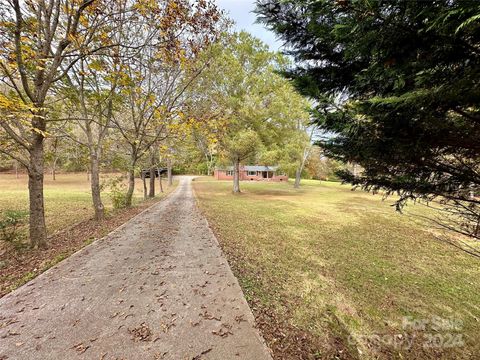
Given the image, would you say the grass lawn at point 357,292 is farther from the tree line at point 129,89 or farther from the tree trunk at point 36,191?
the tree trunk at point 36,191

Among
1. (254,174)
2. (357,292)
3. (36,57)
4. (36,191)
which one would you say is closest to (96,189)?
(36,191)

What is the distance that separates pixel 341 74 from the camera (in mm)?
2926

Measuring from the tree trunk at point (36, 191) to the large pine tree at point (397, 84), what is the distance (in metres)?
5.68

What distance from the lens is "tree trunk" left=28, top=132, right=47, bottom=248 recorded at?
4.79 metres

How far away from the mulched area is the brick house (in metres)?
35.5

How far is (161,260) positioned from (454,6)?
215 inches

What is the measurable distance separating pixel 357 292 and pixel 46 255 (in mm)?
6695

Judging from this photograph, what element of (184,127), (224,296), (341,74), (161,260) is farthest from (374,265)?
(184,127)

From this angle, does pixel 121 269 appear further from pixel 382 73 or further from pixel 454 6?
pixel 454 6

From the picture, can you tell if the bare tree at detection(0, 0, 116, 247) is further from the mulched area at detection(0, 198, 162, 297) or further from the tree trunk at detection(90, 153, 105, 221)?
the tree trunk at detection(90, 153, 105, 221)

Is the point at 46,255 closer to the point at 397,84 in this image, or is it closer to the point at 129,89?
the point at 129,89

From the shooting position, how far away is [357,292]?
12.0 ft

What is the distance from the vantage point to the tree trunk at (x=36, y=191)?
479cm

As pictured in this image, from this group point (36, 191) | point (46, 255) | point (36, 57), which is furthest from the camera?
point (36, 191)
